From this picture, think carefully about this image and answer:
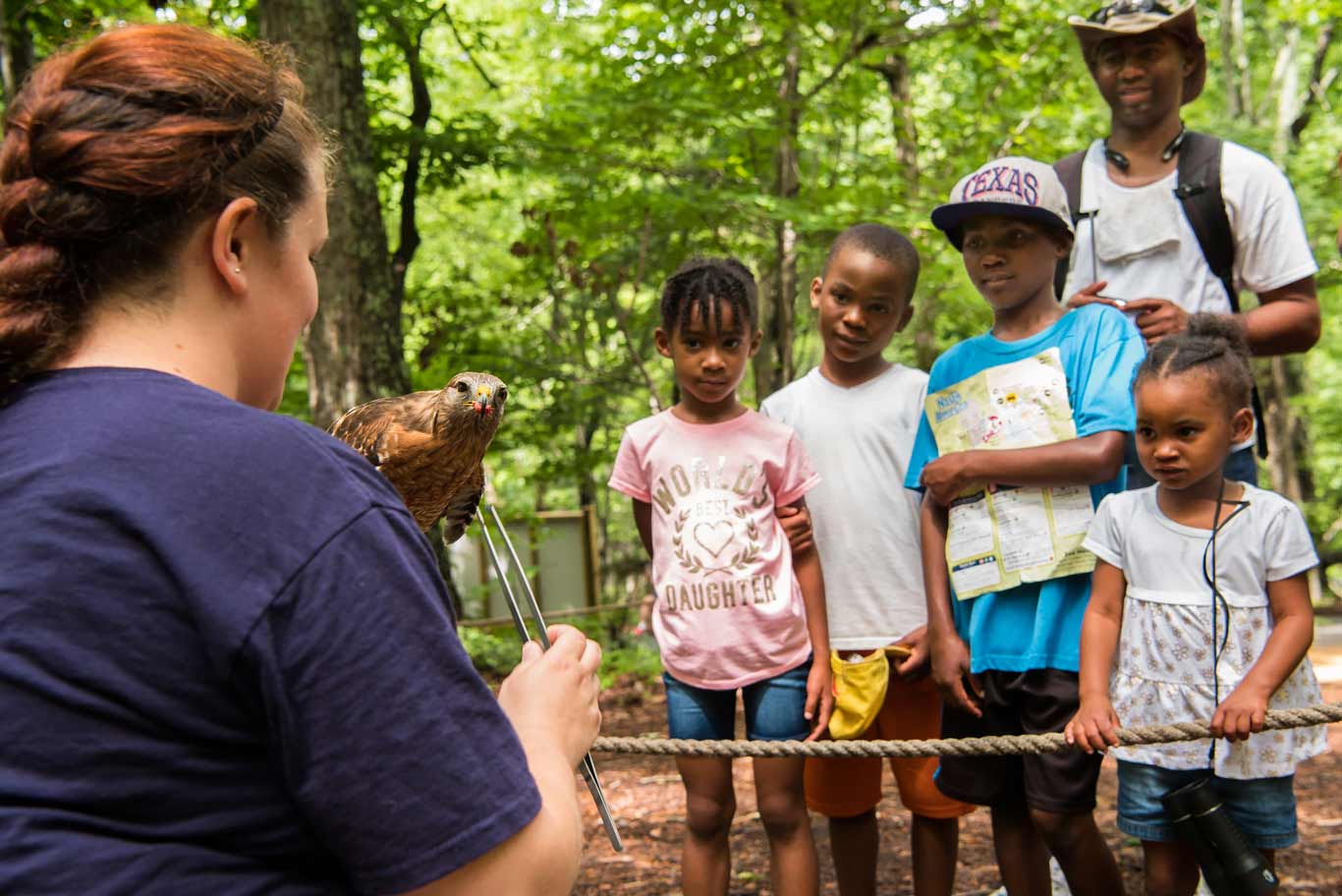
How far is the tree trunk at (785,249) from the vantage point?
7766 millimetres

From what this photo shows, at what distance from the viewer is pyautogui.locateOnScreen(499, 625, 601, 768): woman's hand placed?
130cm

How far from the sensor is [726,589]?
10.4 ft

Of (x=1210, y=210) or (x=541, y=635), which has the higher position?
(x=1210, y=210)

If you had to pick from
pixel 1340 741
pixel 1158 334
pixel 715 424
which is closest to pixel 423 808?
pixel 715 424

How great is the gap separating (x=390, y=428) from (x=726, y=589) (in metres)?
1.42

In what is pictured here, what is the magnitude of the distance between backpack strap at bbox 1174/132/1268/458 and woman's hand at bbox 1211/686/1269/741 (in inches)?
35.0

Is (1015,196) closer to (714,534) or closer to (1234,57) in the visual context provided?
(714,534)

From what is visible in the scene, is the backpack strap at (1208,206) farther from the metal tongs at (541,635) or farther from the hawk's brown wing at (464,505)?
the metal tongs at (541,635)

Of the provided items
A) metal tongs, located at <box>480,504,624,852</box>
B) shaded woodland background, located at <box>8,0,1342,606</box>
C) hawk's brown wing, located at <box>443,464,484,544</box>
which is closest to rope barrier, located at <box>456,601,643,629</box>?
shaded woodland background, located at <box>8,0,1342,606</box>

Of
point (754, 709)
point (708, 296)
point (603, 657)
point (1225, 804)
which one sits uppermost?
point (708, 296)

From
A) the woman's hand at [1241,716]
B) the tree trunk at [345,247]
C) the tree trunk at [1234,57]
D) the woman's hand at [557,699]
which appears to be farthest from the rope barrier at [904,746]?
the tree trunk at [1234,57]

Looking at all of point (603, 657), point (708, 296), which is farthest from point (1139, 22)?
point (603, 657)

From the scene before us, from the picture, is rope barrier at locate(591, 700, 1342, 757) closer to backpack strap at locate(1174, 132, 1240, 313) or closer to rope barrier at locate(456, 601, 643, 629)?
backpack strap at locate(1174, 132, 1240, 313)

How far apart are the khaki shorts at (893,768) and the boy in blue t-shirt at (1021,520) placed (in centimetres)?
20
